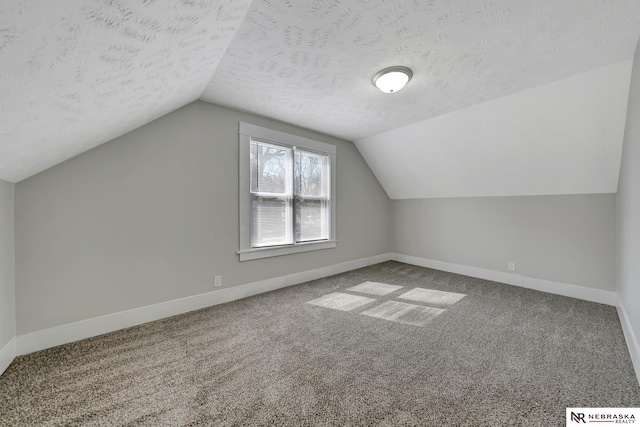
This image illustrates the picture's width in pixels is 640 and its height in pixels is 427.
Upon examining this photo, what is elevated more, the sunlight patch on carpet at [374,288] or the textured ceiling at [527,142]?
the textured ceiling at [527,142]

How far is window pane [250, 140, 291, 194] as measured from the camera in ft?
10.7

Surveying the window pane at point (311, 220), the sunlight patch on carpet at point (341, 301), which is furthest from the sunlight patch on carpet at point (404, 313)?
the window pane at point (311, 220)

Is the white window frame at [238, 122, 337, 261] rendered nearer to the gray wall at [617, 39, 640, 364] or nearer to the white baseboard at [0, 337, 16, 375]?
the white baseboard at [0, 337, 16, 375]

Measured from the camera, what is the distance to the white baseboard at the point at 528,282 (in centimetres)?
292

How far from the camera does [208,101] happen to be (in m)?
2.85

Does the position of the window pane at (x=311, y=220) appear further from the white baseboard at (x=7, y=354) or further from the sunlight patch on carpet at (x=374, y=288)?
the white baseboard at (x=7, y=354)

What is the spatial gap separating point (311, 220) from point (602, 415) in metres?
3.26

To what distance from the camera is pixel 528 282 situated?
3.46 m

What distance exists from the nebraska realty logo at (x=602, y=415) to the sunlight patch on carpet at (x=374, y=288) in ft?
6.63

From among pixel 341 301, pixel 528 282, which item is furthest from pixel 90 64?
pixel 528 282

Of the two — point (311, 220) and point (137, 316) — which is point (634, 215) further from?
point (137, 316)

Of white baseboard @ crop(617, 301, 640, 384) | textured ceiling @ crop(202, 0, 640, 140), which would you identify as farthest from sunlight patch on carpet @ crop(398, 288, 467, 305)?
textured ceiling @ crop(202, 0, 640, 140)

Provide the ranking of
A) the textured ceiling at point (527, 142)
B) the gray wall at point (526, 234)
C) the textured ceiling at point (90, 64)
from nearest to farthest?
the textured ceiling at point (90, 64) < the textured ceiling at point (527, 142) < the gray wall at point (526, 234)

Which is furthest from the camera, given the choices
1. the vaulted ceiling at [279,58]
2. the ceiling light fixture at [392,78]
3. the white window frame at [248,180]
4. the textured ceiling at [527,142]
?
the white window frame at [248,180]
